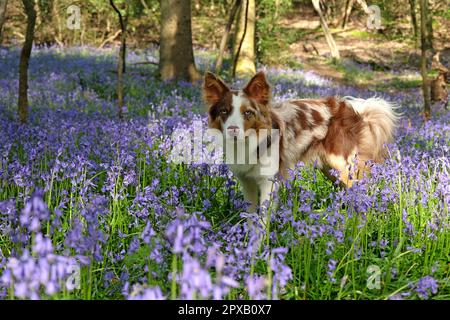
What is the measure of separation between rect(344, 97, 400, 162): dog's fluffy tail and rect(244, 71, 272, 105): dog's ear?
5.04ft

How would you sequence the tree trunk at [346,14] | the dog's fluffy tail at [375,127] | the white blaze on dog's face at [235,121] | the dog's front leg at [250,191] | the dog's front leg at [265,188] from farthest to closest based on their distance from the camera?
the tree trunk at [346,14]
the dog's fluffy tail at [375,127]
the dog's front leg at [250,191]
the dog's front leg at [265,188]
the white blaze on dog's face at [235,121]

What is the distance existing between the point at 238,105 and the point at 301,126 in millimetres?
1158

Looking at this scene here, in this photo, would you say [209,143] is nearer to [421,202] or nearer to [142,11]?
[421,202]

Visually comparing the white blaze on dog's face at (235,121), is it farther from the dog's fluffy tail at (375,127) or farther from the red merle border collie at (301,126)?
the dog's fluffy tail at (375,127)

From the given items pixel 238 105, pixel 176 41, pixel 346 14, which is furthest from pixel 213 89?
pixel 346 14

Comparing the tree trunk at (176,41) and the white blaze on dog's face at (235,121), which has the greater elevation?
the tree trunk at (176,41)

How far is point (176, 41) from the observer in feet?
41.6

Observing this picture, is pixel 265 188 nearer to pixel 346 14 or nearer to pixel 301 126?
pixel 301 126

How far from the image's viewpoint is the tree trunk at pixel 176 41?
12703 millimetres

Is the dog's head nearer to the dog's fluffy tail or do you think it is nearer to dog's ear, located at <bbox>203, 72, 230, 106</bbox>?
dog's ear, located at <bbox>203, 72, 230, 106</bbox>

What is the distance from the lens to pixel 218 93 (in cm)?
495

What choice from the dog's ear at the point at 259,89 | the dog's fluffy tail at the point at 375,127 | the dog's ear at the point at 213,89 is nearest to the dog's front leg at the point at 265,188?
the dog's ear at the point at 259,89

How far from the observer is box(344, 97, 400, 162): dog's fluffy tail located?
592 centimetres

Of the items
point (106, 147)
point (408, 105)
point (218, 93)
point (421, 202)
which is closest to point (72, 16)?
point (408, 105)
